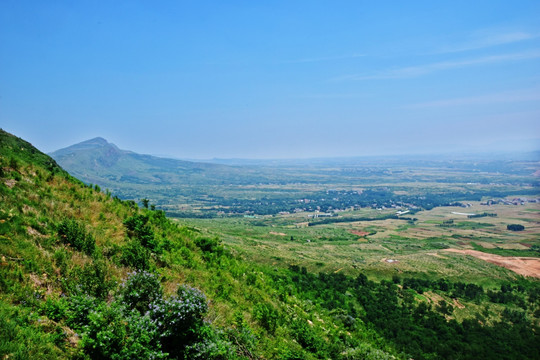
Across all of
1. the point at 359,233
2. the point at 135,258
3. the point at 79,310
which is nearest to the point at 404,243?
the point at 359,233

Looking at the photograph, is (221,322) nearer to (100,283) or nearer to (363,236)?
(100,283)

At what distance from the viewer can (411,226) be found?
13488 centimetres

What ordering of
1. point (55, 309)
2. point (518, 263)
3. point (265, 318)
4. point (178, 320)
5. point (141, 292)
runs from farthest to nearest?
point (518, 263)
point (265, 318)
point (141, 292)
point (178, 320)
point (55, 309)

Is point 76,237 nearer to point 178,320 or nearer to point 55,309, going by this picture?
point 55,309

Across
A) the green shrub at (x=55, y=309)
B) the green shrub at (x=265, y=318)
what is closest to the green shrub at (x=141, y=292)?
the green shrub at (x=55, y=309)

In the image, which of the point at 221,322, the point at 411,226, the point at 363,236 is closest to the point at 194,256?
the point at 221,322

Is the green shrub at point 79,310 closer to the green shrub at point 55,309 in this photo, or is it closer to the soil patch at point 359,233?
the green shrub at point 55,309

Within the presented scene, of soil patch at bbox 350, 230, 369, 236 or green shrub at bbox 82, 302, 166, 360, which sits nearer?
green shrub at bbox 82, 302, 166, 360

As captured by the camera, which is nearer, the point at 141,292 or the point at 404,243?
the point at 141,292

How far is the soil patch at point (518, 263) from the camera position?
64.6 metres

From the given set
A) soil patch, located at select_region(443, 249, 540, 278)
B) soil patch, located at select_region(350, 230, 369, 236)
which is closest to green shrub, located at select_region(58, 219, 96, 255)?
soil patch, located at select_region(443, 249, 540, 278)

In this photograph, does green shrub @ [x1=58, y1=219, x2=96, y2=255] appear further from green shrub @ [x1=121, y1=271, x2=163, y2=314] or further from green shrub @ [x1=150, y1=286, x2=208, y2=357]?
green shrub @ [x1=150, y1=286, x2=208, y2=357]

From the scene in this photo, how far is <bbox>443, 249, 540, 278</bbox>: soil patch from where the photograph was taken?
64.6 metres

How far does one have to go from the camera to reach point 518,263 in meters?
70.4
